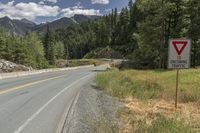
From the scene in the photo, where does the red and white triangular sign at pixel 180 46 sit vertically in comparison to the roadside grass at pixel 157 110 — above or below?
above

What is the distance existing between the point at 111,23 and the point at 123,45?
4186 cm

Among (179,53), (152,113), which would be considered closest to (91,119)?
(152,113)

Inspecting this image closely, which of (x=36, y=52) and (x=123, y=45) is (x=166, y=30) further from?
(x=123, y=45)

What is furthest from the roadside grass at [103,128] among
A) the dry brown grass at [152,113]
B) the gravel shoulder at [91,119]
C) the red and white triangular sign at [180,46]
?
the red and white triangular sign at [180,46]

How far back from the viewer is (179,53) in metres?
14.0

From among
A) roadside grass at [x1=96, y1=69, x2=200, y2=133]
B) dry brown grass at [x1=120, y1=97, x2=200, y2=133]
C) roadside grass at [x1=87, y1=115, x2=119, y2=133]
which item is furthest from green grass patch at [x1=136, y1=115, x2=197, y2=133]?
roadside grass at [x1=87, y1=115, x2=119, y2=133]

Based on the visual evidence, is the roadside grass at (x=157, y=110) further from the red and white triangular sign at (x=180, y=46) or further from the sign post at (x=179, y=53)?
the red and white triangular sign at (x=180, y=46)

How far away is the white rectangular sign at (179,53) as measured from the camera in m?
13.9

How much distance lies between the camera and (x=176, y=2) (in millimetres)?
46812

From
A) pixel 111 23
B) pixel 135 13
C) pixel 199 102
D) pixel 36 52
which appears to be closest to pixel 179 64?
pixel 199 102

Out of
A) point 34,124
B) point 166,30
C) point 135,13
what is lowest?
point 34,124

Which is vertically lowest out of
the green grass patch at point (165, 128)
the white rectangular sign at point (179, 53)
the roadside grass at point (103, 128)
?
the roadside grass at point (103, 128)

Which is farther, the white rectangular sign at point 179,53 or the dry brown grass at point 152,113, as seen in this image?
the white rectangular sign at point 179,53

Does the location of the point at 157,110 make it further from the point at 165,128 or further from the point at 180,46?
the point at 165,128
